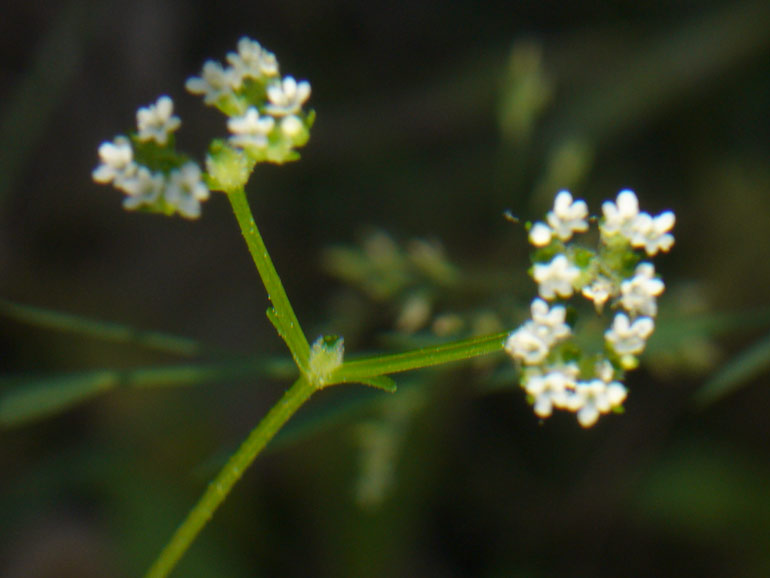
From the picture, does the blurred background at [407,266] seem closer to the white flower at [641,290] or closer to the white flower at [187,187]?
the white flower at [187,187]

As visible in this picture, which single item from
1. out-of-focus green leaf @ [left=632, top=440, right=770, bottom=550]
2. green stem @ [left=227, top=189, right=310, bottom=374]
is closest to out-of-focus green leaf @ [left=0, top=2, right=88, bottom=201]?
green stem @ [left=227, top=189, right=310, bottom=374]

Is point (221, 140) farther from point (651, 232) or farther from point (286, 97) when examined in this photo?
point (651, 232)

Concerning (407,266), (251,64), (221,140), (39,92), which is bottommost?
(221,140)

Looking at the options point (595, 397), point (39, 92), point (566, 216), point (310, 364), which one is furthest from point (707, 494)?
point (39, 92)

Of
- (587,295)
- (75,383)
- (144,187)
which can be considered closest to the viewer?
Result: (587,295)

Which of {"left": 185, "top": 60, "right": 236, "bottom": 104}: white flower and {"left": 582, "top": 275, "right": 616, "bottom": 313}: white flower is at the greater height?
{"left": 185, "top": 60, "right": 236, "bottom": 104}: white flower

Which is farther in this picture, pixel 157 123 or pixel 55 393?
pixel 55 393

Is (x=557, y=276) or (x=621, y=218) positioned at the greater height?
(x=621, y=218)

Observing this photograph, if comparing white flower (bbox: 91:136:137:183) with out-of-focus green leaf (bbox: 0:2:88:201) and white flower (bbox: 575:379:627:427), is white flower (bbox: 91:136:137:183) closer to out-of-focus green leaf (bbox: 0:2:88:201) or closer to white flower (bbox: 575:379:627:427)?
white flower (bbox: 575:379:627:427)
